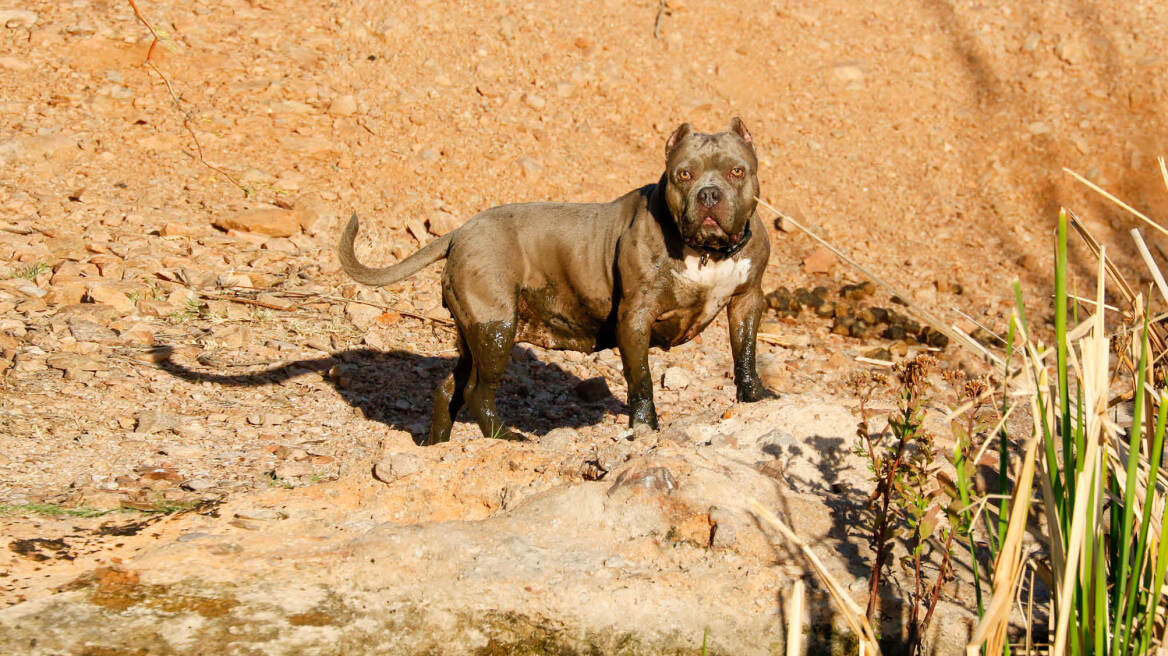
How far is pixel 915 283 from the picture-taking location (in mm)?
11180

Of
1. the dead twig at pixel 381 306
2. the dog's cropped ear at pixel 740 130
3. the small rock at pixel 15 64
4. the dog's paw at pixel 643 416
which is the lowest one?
the dog's paw at pixel 643 416

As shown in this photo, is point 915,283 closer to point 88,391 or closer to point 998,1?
point 998,1

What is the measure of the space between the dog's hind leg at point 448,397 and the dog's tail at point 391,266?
1.62 feet

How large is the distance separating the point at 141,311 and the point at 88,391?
1.56m

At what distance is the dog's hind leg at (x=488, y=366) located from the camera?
22.3 ft

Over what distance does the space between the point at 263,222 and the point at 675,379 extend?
3990 millimetres

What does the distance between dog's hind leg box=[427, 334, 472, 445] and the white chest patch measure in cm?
149

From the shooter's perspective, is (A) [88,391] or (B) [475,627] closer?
(B) [475,627]

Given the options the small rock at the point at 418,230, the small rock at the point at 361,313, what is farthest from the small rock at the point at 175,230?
the small rock at the point at 418,230

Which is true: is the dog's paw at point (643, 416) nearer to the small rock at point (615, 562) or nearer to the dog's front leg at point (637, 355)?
the dog's front leg at point (637, 355)

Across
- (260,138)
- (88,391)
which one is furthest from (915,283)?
(88,391)

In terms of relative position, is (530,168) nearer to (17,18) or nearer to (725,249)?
(725,249)

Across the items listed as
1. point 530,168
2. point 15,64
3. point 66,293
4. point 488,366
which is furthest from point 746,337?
point 15,64

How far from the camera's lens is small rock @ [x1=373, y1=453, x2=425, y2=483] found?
5.11m
